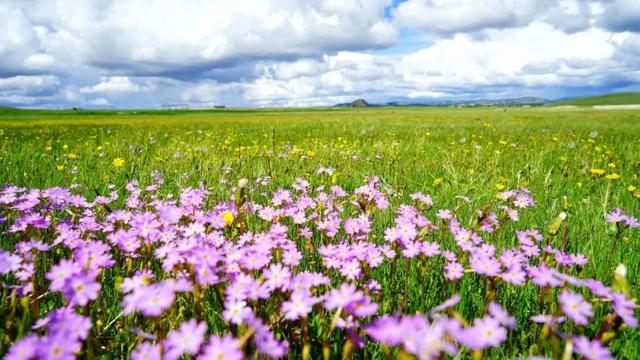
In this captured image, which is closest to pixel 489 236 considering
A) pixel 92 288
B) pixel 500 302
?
pixel 500 302

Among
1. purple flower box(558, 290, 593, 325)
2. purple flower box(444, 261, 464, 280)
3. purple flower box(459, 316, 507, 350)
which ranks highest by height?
purple flower box(459, 316, 507, 350)

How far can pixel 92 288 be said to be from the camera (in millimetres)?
1328

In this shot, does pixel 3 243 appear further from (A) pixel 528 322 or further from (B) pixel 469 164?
(B) pixel 469 164

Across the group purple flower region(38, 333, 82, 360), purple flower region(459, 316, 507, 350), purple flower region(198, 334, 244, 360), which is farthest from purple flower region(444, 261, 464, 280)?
purple flower region(38, 333, 82, 360)

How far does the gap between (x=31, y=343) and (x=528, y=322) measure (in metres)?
2.20

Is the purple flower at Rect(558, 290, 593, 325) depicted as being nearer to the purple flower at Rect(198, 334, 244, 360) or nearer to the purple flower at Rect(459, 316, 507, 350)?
the purple flower at Rect(459, 316, 507, 350)

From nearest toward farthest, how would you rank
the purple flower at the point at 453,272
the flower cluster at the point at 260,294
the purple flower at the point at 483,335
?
the purple flower at the point at 483,335, the flower cluster at the point at 260,294, the purple flower at the point at 453,272

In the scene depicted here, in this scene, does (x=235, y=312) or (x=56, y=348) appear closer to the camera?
(x=56, y=348)

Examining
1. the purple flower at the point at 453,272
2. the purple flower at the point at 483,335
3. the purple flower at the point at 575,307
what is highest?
the purple flower at the point at 483,335

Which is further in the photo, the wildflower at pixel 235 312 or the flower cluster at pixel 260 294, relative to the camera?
the wildflower at pixel 235 312

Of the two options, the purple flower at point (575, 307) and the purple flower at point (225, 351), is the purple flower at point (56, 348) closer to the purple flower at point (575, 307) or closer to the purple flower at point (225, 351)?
the purple flower at point (225, 351)

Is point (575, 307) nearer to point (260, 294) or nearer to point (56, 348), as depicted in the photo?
point (260, 294)

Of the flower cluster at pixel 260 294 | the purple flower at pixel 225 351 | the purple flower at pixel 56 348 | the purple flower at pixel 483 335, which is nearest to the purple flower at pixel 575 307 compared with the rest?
the flower cluster at pixel 260 294

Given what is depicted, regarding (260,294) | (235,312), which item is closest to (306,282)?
(260,294)
